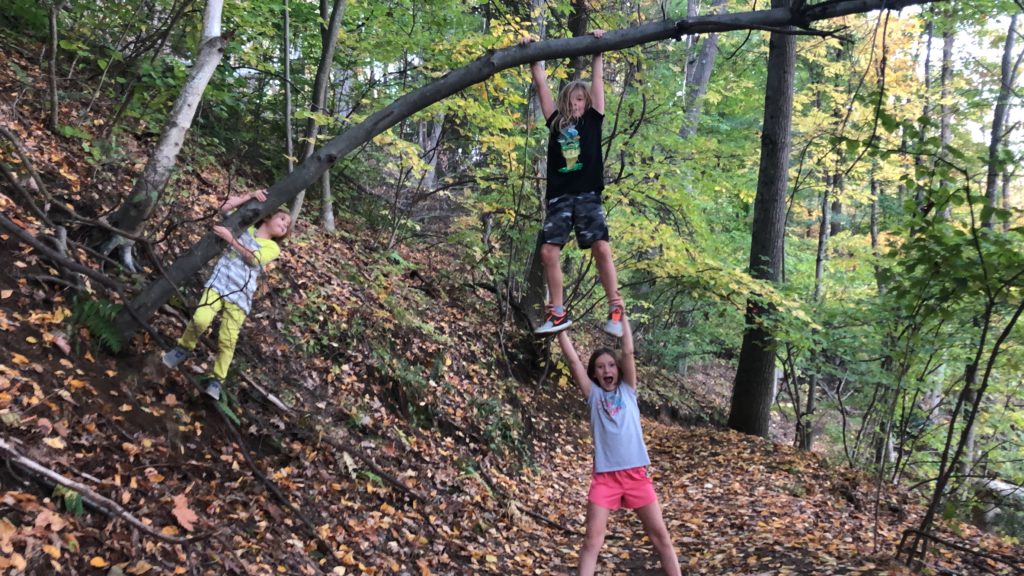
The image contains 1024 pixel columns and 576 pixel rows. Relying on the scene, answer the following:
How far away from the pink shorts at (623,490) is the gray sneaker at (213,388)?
2.70m

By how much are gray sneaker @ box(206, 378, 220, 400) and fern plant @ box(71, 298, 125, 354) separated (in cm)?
61

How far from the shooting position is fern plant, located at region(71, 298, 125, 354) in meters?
4.10

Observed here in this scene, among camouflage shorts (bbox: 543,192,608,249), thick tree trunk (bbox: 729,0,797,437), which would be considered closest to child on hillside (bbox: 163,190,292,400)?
camouflage shorts (bbox: 543,192,608,249)

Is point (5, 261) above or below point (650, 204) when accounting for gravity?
below

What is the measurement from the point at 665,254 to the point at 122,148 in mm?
7071

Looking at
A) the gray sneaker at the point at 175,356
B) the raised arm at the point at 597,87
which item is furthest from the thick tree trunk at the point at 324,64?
the raised arm at the point at 597,87

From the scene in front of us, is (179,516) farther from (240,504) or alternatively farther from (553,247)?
(553,247)

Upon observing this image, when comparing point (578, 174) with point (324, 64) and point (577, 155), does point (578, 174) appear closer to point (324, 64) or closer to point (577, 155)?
point (577, 155)

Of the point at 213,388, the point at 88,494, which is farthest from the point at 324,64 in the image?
the point at 88,494

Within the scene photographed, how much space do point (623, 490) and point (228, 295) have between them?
299 centimetres

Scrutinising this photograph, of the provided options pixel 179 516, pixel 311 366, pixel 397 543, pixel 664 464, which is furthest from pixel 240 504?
pixel 664 464

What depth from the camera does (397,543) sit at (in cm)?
465

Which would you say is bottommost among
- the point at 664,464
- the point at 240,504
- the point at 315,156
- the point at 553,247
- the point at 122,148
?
the point at 664,464

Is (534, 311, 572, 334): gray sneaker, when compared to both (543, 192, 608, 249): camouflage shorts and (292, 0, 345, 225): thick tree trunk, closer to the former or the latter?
(543, 192, 608, 249): camouflage shorts
